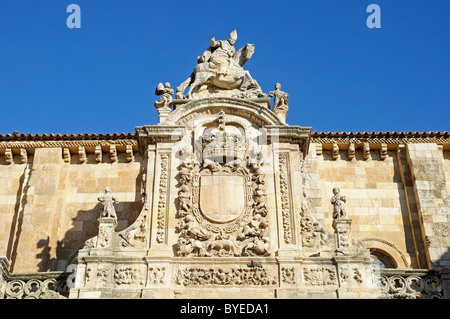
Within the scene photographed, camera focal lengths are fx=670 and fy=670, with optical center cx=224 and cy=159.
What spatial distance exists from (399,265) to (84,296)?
7668mm

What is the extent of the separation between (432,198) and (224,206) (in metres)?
5.73

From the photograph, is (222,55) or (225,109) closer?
(225,109)

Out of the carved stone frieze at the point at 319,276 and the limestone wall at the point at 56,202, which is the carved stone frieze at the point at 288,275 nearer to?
the carved stone frieze at the point at 319,276

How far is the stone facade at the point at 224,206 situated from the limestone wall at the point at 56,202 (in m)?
0.03

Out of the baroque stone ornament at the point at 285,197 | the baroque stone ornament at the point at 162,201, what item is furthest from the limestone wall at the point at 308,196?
the baroque stone ornament at the point at 162,201

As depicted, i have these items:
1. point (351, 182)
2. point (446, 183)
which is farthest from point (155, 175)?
point (446, 183)

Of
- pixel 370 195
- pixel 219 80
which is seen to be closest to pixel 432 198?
pixel 370 195

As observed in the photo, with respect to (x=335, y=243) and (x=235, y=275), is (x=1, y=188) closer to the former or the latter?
(x=235, y=275)

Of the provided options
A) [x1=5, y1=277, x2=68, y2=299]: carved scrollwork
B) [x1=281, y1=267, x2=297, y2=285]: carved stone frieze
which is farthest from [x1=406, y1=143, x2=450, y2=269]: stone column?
[x1=5, y1=277, x2=68, y2=299]: carved scrollwork

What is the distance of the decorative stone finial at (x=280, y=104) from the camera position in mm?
16172

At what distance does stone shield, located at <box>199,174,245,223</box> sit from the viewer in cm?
1443

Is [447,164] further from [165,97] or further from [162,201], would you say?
[162,201]

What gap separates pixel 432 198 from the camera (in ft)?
55.4

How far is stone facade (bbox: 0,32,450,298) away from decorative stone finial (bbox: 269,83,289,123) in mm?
34
